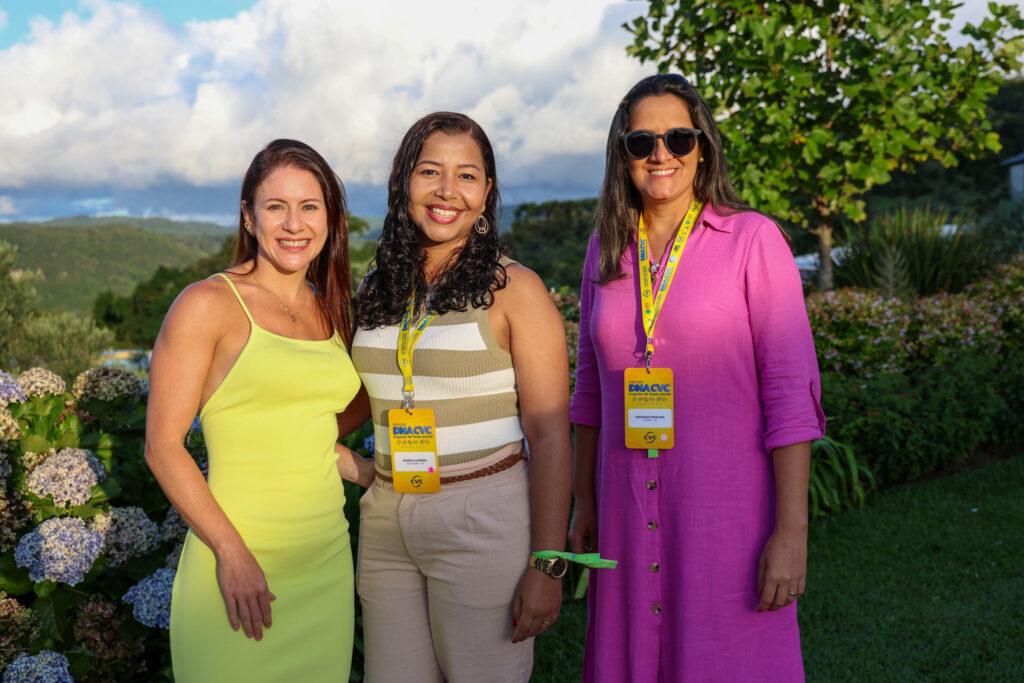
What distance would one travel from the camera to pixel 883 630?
389 cm

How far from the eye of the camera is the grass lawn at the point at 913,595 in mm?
3602

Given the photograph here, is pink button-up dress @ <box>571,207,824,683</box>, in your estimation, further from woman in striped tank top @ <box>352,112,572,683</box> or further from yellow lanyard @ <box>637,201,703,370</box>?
woman in striped tank top @ <box>352,112,572,683</box>

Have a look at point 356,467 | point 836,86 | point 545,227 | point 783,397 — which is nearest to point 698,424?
point 783,397

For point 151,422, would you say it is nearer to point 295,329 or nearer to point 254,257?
point 295,329

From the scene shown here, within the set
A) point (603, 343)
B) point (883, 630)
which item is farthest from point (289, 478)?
point (883, 630)

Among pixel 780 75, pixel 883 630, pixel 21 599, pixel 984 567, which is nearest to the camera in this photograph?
pixel 21 599

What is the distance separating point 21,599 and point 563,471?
221 cm

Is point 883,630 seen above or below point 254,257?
below

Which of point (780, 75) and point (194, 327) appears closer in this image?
point (194, 327)

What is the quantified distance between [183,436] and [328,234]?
804 millimetres

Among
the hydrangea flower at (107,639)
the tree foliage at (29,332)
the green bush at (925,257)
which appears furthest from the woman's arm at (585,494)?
the tree foliage at (29,332)

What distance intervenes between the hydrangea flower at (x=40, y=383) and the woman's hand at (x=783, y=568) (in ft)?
9.58

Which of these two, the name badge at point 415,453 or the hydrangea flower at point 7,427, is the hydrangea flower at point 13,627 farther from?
the name badge at point 415,453

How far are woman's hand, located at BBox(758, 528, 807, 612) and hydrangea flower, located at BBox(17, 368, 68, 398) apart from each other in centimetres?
292
